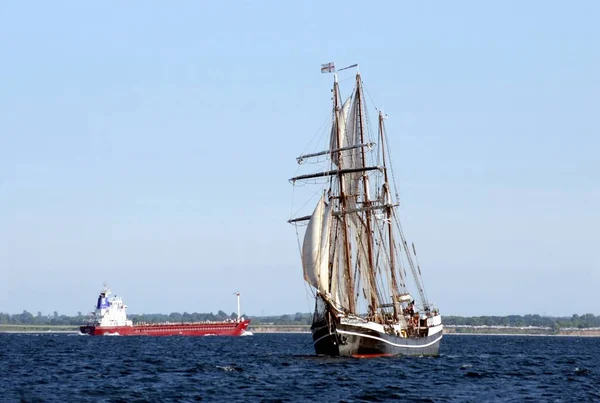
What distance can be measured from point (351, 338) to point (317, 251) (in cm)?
749

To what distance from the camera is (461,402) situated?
171 ft

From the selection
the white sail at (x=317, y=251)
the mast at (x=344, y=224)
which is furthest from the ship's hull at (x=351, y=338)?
the mast at (x=344, y=224)

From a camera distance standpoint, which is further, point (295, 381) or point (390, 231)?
point (390, 231)

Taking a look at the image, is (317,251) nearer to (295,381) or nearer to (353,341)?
(353,341)

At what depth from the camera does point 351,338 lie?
81.8m

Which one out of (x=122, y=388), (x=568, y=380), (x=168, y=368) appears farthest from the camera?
(x=168, y=368)

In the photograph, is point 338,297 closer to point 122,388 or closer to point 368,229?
point 368,229

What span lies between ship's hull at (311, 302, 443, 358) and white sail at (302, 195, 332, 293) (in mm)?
2554

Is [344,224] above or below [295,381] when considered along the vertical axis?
above

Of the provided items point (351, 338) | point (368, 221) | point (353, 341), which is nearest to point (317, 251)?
point (351, 338)

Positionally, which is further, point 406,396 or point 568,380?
point 568,380

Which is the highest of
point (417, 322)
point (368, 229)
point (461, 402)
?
point (368, 229)

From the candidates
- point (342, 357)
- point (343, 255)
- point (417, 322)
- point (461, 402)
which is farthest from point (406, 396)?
point (417, 322)

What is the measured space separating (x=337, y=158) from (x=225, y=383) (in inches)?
1264
